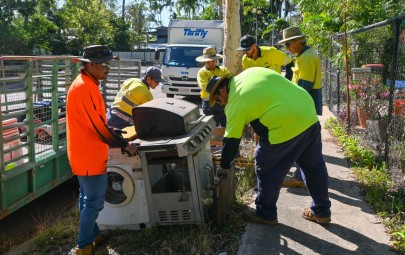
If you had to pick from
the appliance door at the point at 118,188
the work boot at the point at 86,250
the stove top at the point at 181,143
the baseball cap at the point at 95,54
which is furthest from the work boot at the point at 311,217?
the baseball cap at the point at 95,54

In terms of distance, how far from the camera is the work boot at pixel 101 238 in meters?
4.30

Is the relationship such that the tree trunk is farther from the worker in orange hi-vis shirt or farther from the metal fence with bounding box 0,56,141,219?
the worker in orange hi-vis shirt

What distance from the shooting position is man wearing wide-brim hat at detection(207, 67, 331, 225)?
385 centimetres

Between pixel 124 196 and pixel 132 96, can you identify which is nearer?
pixel 124 196

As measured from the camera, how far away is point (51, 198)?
666cm

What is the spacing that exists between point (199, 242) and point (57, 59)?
3.11 meters

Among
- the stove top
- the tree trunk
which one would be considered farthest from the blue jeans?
the tree trunk

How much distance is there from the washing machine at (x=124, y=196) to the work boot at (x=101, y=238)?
8 cm

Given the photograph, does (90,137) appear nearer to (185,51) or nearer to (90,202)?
(90,202)

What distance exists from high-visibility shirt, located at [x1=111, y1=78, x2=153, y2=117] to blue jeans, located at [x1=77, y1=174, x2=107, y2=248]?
68.5 inches

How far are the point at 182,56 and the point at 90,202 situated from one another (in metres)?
12.0

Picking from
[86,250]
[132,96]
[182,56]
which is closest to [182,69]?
[182,56]

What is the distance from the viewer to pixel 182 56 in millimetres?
15508

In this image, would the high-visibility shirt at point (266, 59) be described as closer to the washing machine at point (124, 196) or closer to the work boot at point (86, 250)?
the washing machine at point (124, 196)
